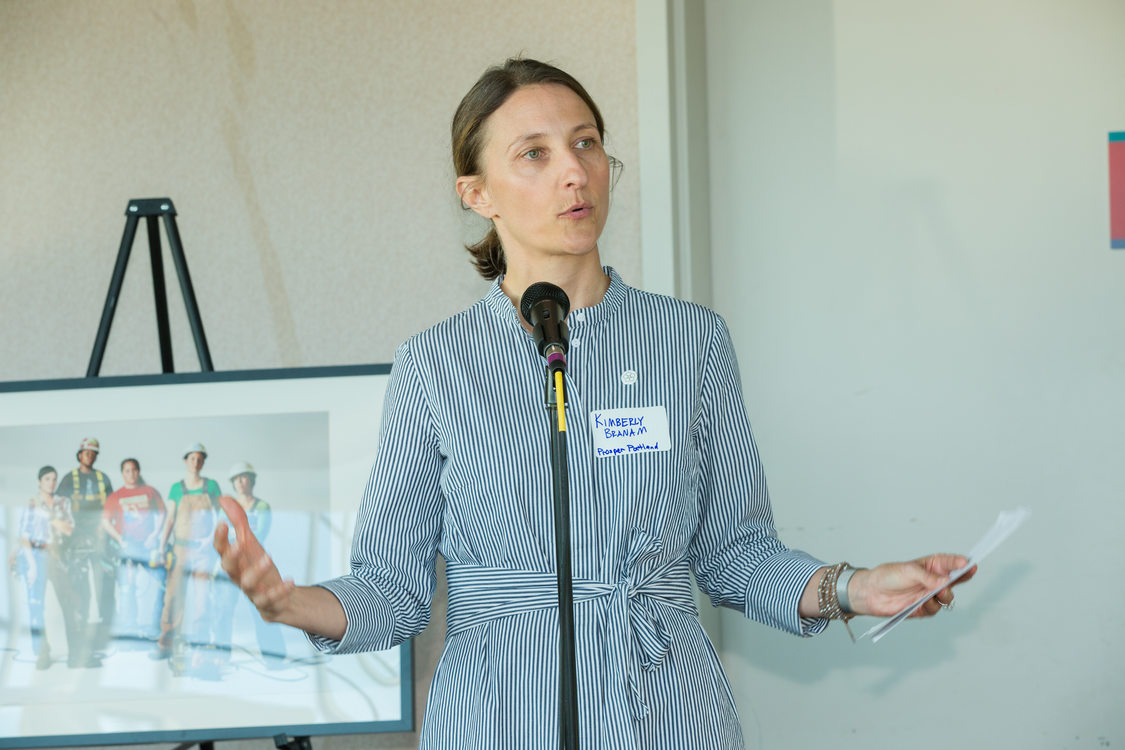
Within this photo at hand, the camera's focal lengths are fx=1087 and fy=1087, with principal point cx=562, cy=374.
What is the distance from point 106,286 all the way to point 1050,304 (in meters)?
2.22

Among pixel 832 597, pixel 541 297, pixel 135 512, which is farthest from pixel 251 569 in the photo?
pixel 135 512

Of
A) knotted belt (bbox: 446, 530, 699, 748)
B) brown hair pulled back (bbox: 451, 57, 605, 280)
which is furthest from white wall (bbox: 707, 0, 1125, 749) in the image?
knotted belt (bbox: 446, 530, 699, 748)

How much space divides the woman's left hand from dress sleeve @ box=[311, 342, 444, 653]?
577 millimetres

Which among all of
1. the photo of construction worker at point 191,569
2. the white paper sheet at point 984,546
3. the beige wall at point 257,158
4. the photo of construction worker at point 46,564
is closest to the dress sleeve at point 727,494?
the white paper sheet at point 984,546

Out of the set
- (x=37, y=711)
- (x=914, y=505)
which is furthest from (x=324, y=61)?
(x=914, y=505)

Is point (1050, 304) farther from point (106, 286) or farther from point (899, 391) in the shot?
point (106, 286)

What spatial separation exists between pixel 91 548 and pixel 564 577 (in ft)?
4.73

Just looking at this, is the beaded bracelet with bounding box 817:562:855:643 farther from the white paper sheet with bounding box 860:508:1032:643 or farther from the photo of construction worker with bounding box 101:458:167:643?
the photo of construction worker with bounding box 101:458:167:643

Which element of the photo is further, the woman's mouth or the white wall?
the white wall

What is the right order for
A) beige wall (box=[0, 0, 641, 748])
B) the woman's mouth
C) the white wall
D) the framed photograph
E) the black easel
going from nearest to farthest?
the woman's mouth < the framed photograph < the black easel < the white wall < beige wall (box=[0, 0, 641, 748])

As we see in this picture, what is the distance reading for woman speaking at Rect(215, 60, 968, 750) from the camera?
136 centimetres

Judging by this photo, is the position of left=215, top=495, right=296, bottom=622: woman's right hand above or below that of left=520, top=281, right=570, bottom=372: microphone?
below

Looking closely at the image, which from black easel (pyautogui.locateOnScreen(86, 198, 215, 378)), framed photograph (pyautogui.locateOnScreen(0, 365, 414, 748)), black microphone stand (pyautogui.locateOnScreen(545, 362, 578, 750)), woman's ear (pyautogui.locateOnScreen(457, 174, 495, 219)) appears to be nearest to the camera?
black microphone stand (pyautogui.locateOnScreen(545, 362, 578, 750))

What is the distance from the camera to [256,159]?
2621mm
